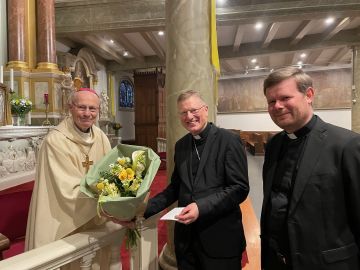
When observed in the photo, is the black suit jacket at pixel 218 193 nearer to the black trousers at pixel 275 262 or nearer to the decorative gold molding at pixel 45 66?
the black trousers at pixel 275 262

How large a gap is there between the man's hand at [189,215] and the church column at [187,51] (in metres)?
1.09

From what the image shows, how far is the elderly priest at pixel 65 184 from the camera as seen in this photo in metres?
1.96

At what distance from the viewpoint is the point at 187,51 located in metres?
2.63

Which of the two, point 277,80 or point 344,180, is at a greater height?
point 277,80

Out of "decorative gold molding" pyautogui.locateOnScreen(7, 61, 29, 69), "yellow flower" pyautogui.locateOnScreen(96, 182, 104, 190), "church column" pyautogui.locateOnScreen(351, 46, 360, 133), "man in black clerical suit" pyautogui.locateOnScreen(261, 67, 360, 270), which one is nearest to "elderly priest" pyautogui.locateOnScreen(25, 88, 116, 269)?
"yellow flower" pyautogui.locateOnScreen(96, 182, 104, 190)

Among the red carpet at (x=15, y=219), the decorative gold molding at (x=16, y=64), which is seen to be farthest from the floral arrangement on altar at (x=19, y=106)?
the red carpet at (x=15, y=219)

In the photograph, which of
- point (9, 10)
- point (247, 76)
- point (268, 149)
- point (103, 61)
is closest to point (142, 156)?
point (268, 149)

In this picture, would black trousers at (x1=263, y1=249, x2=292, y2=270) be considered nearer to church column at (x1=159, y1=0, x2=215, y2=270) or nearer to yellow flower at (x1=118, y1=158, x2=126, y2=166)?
yellow flower at (x1=118, y1=158, x2=126, y2=166)

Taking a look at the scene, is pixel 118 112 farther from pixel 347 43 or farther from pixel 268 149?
pixel 268 149

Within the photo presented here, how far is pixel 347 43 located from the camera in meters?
10.3

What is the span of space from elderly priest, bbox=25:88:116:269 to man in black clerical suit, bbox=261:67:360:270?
112cm

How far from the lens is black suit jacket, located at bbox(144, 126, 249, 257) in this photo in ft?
5.88

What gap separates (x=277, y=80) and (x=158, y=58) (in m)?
11.6

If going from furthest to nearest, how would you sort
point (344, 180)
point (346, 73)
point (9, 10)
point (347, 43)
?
point (346, 73), point (347, 43), point (9, 10), point (344, 180)
